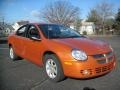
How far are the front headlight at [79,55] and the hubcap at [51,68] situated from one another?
691 millimetres

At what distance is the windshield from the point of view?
20.7 ft

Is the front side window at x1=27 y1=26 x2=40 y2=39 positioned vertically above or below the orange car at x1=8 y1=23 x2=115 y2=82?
above

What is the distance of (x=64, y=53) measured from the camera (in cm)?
525

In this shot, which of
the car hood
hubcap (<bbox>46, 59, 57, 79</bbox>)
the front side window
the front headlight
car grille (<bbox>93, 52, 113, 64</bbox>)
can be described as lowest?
hubcap (<bbox>46, 59, 57, 79</bbox>)

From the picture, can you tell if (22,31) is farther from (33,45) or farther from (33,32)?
(33,45)

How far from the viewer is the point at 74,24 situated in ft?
226

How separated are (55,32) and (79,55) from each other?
5.44ft

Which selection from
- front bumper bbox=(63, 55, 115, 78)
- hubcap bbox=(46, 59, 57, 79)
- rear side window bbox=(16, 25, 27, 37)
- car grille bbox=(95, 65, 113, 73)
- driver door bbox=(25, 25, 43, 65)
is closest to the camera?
front bumper bbox=(63, 55, 115, 78)

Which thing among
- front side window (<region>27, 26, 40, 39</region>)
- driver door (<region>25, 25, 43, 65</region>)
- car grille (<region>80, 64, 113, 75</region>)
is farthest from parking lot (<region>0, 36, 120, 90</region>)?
front side window (<region>27, 26, 40, 39</region>)

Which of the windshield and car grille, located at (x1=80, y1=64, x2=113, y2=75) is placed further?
the windshield

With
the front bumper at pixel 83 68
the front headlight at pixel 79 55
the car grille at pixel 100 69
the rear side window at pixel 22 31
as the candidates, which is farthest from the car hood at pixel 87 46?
the rear side window at pixel 22 31

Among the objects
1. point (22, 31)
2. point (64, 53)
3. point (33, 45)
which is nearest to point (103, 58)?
point (64, 53)

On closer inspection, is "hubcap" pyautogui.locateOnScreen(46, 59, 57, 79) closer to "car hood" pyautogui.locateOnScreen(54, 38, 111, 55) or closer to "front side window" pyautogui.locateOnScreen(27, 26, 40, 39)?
"car hood" pyautogui.locateOnScreen(54, 38, 111, 55)

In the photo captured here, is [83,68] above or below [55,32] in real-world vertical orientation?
below
